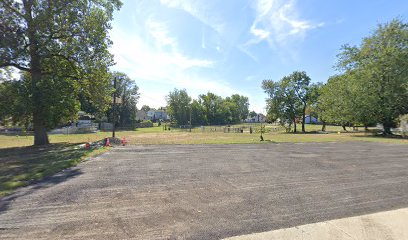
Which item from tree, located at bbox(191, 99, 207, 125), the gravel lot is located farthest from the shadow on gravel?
tree, located at bbox(191, 99, 207, 125)

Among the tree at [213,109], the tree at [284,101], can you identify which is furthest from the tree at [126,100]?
the tree at [284,101]

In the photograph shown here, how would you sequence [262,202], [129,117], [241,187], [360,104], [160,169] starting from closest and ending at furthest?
[262,202] < [241,187] < [160,169] < [360,104] < [129,117]

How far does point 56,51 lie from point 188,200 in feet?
59.9

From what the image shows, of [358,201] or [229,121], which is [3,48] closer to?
[358,201]

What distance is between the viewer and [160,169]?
8.61 m

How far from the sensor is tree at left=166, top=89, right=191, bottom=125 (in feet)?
238

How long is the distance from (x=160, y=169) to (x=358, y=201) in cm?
659

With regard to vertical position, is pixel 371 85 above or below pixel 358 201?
above

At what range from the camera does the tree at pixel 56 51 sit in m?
15.1

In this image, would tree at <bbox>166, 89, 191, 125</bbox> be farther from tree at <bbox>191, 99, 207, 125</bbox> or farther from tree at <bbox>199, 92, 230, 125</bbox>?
tree at <bbox>199, 92, 230, 125</bbox>

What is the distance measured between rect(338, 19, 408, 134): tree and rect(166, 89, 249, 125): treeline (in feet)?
140

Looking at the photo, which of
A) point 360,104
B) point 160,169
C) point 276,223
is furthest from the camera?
point 360,104

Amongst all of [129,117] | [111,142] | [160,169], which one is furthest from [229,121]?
[160,169]

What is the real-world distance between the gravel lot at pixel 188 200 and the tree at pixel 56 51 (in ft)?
35.4
